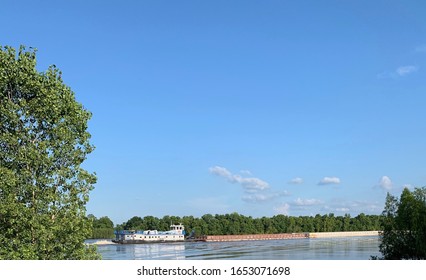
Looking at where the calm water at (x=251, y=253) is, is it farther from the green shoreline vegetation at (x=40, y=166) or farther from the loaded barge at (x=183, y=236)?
the green shoreline vegetation at (x=40, y=166)

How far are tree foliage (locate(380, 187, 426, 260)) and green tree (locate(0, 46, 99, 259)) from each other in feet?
73.8

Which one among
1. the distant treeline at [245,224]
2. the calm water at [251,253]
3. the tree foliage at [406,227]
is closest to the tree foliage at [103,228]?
the distant treeline at [245,224]

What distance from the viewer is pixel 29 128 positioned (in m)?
13.7

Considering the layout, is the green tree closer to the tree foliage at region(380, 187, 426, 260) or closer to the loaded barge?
the tree foliage at region(380, 187, 426, 260)

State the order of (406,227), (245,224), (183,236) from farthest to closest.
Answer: (245,224) → (183,236) → (406,227)

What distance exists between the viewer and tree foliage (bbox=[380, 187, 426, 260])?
99.4 feet

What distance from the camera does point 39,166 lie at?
13.4m

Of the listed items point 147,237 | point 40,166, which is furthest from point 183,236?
point 40,166

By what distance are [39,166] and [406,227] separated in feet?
81.0

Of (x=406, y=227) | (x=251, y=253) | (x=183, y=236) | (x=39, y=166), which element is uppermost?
(x=39, y=166)

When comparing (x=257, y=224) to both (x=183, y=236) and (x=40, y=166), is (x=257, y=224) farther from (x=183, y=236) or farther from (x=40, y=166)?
(x=40, y=166)

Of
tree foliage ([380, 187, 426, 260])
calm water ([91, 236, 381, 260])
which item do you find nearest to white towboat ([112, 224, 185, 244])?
calm water ([91, 236, 381, 260])

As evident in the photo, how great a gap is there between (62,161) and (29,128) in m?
1.27
